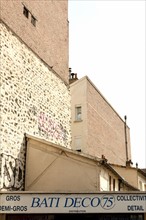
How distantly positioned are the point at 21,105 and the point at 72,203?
18.9 feet

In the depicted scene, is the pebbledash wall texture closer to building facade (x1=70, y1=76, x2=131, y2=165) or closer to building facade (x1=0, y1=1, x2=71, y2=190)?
building facade (x1=0, y1=1, x2=71, y2=190)

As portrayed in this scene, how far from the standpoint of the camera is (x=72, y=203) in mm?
13164

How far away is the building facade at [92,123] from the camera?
27.7 metres

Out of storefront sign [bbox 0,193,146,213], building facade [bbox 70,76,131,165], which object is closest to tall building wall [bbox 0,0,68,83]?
building facade [bbox 70,76,131,165]

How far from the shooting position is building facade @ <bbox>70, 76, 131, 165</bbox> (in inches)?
1090

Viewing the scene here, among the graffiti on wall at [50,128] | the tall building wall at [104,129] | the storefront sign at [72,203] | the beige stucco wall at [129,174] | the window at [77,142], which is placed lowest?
the storefront sign at [72,203]

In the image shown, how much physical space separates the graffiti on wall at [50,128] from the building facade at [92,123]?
20.5 feet

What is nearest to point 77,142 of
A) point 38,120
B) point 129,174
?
point 129,174

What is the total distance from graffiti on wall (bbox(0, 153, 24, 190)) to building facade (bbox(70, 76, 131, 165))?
10778 millimetres

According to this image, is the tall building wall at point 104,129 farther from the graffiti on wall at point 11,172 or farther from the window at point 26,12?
the graffiti on wall at point 11,172

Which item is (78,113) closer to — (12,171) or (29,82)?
(29,82)

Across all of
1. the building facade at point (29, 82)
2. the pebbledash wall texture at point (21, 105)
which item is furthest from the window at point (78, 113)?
the pebbledash wall texture at point (21, 105)

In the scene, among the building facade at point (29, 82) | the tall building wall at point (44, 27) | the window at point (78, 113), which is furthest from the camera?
the window at point (78, 113)

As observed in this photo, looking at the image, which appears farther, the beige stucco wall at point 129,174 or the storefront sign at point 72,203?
the beige stucco wall at point 129,174
